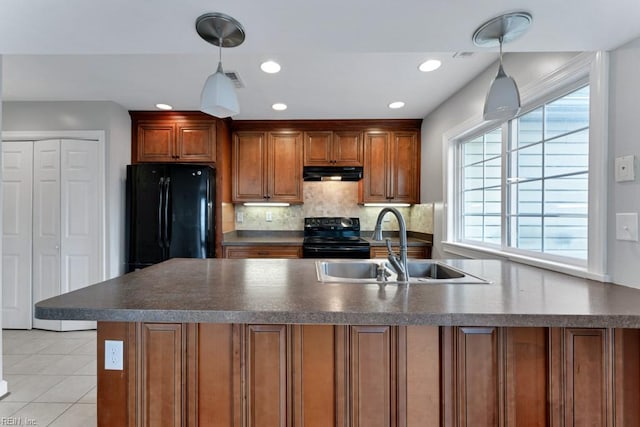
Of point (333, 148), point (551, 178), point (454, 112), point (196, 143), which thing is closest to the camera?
point (551, 178)

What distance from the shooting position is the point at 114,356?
112 cm

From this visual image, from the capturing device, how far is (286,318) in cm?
98

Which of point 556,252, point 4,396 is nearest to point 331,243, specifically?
point 556,252

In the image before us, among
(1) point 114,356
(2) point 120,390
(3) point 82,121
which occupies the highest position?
(3) point 82,121

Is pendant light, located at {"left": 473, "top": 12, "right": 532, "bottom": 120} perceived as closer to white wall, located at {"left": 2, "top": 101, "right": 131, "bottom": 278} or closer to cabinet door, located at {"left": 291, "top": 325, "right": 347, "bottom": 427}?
cabinet door, located at {"left": 291, "top": 325, "right": 347, "bottom": 427}

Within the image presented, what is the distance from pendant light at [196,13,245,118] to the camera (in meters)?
1.25

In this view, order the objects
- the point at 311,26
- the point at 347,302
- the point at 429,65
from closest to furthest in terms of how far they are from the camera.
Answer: the point at 347,302
the point at 311,26
the point at 429,65

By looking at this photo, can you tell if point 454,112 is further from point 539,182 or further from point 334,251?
point 334,251

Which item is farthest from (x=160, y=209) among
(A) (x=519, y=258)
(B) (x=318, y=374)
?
(A) (x=519, y=258)

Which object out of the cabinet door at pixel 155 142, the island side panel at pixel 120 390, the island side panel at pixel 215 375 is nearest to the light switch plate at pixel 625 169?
the island side panel at pixel 215 375

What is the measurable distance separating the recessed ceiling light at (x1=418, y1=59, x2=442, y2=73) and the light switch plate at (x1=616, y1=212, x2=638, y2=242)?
59.5 inches

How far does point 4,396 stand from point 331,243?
9.20 feet

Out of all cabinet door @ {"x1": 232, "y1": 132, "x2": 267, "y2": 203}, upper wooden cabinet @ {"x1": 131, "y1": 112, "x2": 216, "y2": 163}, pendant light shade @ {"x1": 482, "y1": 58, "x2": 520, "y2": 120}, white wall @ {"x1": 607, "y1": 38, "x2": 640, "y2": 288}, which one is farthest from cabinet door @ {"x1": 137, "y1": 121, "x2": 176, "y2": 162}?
white wall @ {"x1": 607, "y1": 38, "x2": 640, "y2": 288}

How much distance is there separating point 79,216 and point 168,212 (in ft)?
3.04
